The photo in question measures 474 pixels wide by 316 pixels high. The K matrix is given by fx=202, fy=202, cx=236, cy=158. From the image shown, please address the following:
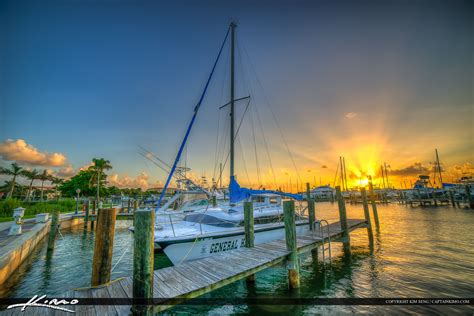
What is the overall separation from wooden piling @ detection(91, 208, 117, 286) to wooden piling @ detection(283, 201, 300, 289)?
5.43 m

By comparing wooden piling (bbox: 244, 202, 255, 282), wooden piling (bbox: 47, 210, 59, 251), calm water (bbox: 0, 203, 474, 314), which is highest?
wooden piling (bbox: 244, 202, 255, 282)

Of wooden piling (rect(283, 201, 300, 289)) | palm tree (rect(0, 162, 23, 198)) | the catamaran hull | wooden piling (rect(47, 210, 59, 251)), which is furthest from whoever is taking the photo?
palm tree (rect(0, 162, 23, 198))

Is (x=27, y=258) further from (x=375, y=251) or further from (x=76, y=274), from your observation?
(x=375, y=251)

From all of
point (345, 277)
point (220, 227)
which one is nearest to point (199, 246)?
point (220, 227)

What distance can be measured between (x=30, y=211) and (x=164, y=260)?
899 inches

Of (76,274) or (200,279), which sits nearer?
(200,279)

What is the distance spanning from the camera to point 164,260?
36.6ft

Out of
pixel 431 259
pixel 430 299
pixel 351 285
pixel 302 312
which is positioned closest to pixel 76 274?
pixel 302 312

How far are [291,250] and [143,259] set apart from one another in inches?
198

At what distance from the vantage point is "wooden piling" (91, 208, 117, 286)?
4.44 m

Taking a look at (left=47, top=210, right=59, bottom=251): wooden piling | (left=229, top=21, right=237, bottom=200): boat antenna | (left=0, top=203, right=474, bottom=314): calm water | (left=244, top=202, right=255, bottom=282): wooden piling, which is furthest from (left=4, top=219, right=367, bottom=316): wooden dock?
(left=47, top=210, right=59, bottom=251): wooden piling

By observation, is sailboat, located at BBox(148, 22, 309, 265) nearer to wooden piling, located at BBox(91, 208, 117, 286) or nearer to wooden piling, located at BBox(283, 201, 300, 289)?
wooden piling, located at BBox(283, 201, 300, 289)

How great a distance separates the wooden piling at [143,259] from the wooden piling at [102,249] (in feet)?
2.86

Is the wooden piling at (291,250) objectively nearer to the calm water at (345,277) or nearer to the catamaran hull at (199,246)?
the calm water at (345,277)
